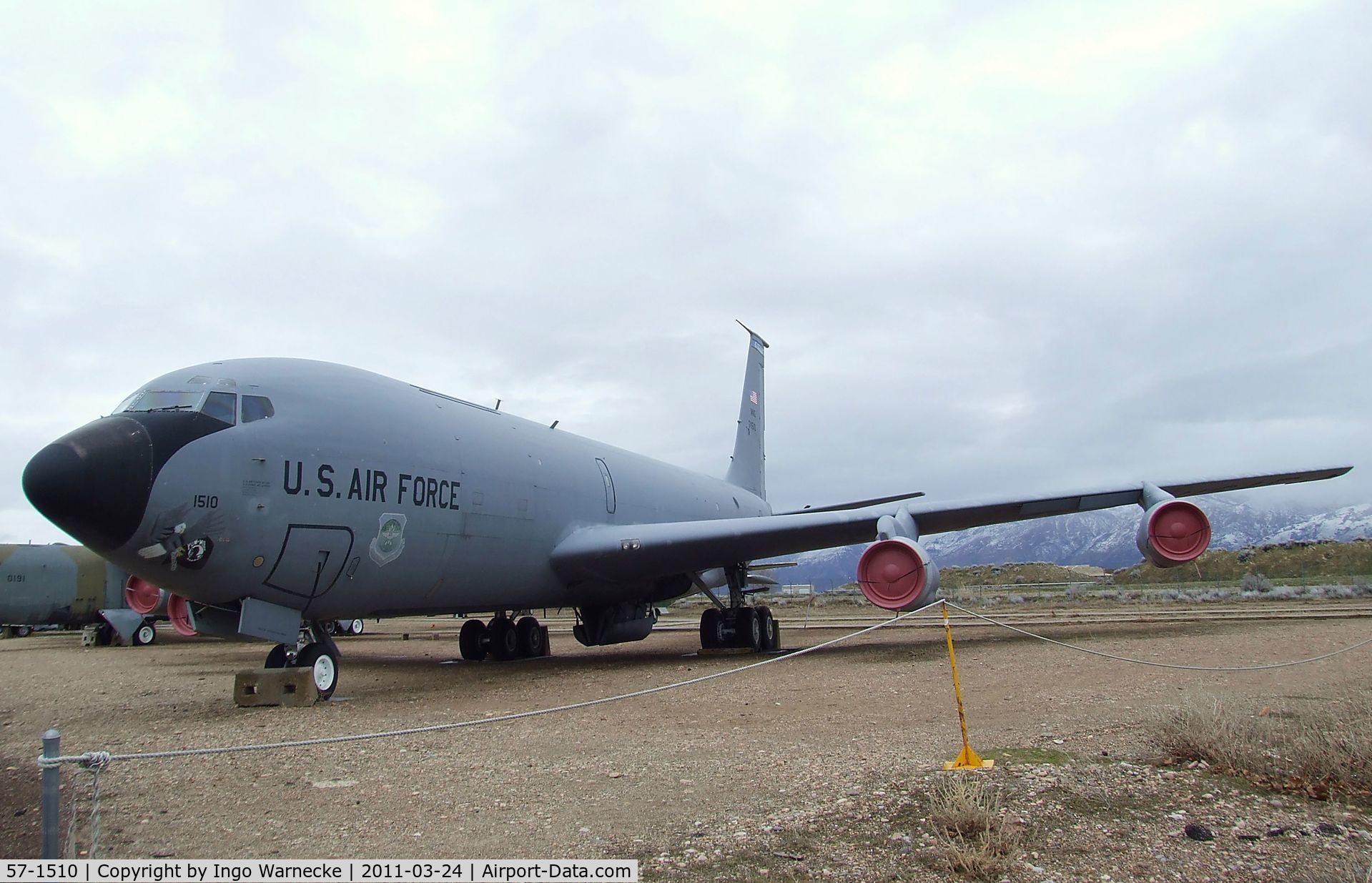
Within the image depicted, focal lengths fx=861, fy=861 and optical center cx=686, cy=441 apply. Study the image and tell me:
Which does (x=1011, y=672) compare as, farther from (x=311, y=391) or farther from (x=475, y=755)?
(x=311, y=391)

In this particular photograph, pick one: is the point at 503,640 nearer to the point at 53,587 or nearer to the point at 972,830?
Result: the point at 972,830

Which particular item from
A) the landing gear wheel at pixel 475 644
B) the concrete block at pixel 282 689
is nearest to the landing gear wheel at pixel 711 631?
the landing gear wheel at pixel 475 644

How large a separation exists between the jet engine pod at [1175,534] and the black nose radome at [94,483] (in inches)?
487

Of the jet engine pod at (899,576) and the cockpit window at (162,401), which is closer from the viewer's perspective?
the cockpit window at (162,401)

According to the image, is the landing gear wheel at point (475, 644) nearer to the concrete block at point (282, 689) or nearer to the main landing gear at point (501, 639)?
the main landing gear at point (501, 639)

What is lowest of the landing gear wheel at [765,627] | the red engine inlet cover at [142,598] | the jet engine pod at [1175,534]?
the landing gear wheel at [765,627]

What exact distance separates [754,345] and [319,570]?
17508mm

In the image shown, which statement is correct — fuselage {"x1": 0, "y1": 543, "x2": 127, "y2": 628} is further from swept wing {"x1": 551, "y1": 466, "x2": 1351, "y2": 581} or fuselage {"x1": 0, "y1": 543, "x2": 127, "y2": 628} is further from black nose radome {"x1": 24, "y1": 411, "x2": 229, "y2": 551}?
black nose radome {"x1": 24, "y1": 411, "x2": 229, "y2": 551}

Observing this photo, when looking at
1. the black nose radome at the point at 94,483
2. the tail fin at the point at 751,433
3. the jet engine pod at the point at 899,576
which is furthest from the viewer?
the tail fin at the point at 751,433

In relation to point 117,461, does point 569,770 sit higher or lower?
lower

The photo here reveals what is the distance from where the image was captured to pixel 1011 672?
34.4 ft

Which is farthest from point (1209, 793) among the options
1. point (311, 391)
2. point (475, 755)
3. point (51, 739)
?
point (311, 391)

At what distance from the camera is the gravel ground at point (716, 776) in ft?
12.9

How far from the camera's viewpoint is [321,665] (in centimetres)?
963
